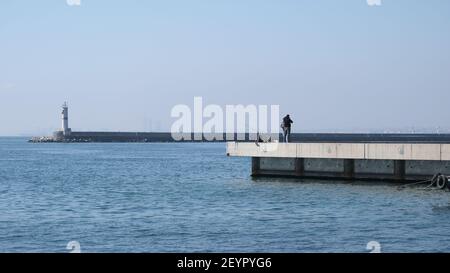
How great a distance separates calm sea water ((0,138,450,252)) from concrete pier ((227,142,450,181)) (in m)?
1.46

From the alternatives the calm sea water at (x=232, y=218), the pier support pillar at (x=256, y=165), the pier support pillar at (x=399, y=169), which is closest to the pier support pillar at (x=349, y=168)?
the calm sea water at (x=232, y=218)

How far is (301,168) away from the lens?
52.9 meters

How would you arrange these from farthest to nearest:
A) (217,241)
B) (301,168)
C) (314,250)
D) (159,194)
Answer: (301,168) → (159,194) → (217,241) → (314,250)

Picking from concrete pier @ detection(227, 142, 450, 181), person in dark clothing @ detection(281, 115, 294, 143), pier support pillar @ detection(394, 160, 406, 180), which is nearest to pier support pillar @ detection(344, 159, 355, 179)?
concrete pier @ detection(227, 142, 450, 181)

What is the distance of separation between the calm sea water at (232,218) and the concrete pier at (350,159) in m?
1.46

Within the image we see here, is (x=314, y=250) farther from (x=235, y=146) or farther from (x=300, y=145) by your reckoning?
(x=235, y=146)

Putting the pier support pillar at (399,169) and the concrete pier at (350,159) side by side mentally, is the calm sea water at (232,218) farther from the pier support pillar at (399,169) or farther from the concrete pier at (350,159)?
the concrete pier at (350,159)

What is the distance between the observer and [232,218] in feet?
108

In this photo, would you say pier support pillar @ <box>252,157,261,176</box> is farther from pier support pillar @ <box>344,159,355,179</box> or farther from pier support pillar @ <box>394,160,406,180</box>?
pier support pillar @ <box>394,160,406,180</box>

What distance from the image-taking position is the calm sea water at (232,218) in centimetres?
2517
